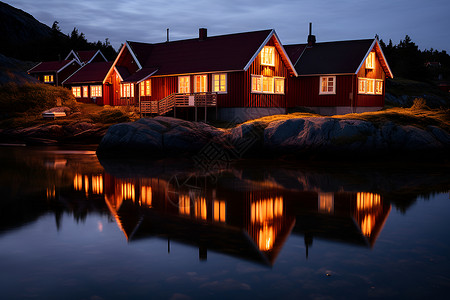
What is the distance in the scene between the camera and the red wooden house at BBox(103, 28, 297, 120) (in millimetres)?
33156

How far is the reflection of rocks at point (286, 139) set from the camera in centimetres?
2092

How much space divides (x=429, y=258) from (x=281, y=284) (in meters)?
2.68

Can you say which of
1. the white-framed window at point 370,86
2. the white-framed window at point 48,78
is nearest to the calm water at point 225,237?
the white-framed window at point 370,86

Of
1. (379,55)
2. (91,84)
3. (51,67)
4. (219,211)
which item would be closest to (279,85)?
(379,55)

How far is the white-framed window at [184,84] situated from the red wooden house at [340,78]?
7797mm

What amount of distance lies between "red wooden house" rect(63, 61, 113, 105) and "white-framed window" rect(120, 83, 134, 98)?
3.30 m

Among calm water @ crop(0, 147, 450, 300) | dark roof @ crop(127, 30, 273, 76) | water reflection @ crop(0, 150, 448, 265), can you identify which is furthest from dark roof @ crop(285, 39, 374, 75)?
calm water @ crop(0, 147, 450, 300)

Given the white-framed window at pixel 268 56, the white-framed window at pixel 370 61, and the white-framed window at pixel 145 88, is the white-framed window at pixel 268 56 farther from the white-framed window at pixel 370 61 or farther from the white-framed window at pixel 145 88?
the white-framed window at pixel 145 88

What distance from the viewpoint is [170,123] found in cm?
2483

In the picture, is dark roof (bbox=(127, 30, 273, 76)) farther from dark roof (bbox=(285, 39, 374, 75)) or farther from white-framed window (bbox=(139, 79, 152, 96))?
dark roof (bbox=(285, 39, 374, 75))

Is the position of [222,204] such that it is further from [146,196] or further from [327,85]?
[327,85]

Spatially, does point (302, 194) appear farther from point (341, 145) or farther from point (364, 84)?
point (364, 84)

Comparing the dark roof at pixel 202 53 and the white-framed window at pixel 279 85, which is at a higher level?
the dark roof at pixel 202 53

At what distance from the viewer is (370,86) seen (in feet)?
126
